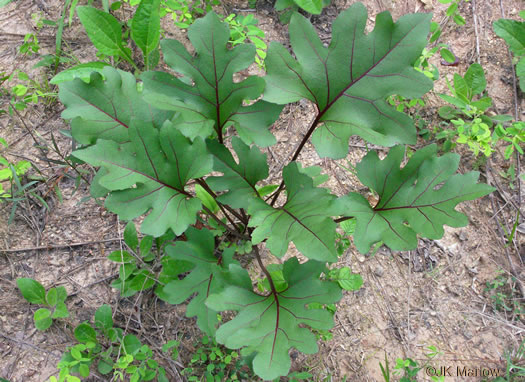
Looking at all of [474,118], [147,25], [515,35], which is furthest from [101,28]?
[515,35]

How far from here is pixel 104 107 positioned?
1.69m

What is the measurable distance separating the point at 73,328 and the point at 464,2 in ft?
10.9

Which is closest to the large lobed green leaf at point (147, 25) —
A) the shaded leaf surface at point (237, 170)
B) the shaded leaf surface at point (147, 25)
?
the shaded leaf surface at point (147, 25)

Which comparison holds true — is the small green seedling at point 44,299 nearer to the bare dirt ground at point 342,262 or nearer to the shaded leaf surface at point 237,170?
the bare dirt ground at point 342,262

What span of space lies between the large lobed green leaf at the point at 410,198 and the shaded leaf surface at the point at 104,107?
92 cm

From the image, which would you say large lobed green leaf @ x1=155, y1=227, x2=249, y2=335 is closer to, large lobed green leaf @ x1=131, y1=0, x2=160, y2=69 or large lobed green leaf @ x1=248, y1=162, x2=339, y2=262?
large lobed green leaf @ x1=248, y1=162, x2=339, y2=262

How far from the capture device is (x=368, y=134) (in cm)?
158

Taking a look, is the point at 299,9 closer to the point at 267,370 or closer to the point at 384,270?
the point at 384,270

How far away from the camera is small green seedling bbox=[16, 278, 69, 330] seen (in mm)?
1964

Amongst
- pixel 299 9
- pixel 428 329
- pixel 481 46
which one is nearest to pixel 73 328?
pixel 428 329

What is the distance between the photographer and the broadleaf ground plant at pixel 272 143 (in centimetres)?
154

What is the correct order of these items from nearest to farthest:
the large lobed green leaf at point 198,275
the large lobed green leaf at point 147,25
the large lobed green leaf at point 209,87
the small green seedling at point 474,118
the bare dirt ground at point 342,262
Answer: the large lobed green leaf at point 209,87, the large lobed green leaf at point 198,275, the bare dirt ground at point 342,262, the large lobed green leaf at point 147,25, the small green seedling at point 474,118

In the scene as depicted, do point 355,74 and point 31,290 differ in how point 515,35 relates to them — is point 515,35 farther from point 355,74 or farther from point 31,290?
point 31,290

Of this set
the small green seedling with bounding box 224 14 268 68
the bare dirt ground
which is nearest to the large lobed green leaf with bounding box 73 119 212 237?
the bare dirt ground
